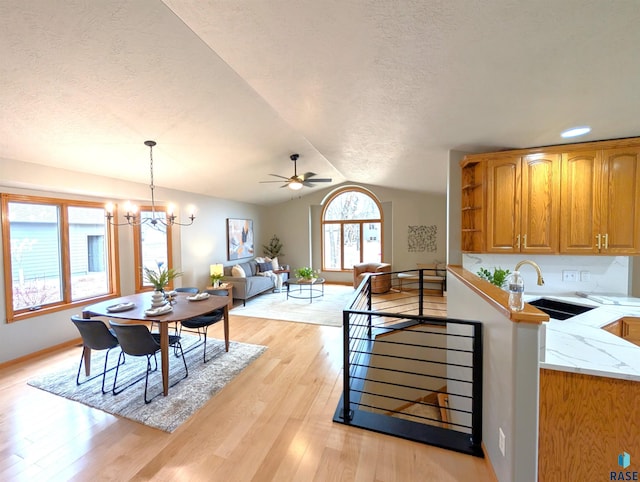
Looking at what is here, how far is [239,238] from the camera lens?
7156 mm

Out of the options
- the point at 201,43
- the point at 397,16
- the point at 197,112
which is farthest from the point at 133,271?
the point at 397,16

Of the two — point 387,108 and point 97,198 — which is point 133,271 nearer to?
point 97,198

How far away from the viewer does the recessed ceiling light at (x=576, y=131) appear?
2.14 metres

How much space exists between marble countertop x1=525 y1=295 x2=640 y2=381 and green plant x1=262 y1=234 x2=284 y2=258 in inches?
281

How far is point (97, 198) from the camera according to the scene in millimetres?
4180

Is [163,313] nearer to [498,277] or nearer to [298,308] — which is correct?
[298,308]

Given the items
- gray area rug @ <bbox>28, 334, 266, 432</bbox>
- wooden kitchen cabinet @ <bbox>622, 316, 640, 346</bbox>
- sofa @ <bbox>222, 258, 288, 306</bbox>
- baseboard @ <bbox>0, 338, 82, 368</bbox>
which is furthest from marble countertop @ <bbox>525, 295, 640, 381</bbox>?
baseboard @ <bbox>0, 338, 82, 368</bbox>

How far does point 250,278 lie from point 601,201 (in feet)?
18.5

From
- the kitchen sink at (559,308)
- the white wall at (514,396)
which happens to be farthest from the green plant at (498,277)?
the white wall at (514,396)

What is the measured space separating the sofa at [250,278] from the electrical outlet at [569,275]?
5.23m

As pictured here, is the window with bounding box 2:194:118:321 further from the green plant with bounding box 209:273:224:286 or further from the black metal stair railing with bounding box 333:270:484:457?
the black metal stair railing with bounding box 333:270:484:457

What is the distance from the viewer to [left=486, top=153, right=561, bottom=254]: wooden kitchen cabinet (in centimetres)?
249

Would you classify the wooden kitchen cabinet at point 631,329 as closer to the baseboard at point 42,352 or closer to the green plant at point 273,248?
the baseboard at point 42,352

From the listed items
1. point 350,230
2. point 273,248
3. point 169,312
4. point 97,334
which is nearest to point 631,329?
point 169,312
